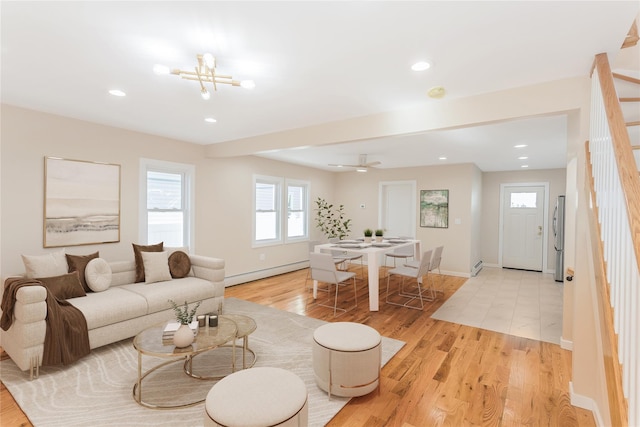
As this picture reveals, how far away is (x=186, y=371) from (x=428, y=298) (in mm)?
3665

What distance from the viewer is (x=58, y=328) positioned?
260 centimetres

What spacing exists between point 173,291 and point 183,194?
1.90 meters

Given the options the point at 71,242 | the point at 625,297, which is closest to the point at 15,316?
the point at 71,242

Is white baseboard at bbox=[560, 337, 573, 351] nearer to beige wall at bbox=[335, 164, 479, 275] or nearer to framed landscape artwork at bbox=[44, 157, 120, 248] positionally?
beige wall at bbox=[335, 164, 479, 275]

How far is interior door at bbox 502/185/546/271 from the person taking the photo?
7.00 meters

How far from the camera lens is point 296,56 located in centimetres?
213

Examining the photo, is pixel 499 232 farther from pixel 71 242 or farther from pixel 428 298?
pixel 71 242

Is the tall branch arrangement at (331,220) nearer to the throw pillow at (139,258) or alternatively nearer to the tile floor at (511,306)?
the tile floor at (511,306)

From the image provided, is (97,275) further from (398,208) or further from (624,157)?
(398,208)

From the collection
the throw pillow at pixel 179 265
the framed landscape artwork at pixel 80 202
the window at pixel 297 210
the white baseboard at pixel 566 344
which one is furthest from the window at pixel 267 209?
the white baseboard at pixel 566 344

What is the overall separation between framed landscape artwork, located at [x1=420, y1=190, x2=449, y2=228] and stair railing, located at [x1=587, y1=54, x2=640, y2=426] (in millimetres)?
4901

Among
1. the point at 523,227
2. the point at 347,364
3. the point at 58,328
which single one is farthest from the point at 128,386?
the point at 523,227

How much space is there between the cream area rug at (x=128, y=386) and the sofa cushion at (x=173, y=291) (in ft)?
1.57

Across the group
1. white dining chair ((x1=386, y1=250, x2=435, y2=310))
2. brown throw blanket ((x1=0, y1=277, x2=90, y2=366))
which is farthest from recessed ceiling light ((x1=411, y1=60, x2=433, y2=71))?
brown throw blanket ((x1=0, y1=277, x2=90, y2=366))
